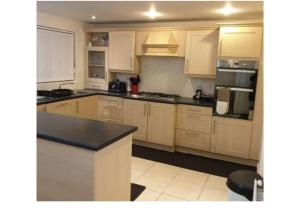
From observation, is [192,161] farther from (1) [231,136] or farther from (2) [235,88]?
(2) [235,88]

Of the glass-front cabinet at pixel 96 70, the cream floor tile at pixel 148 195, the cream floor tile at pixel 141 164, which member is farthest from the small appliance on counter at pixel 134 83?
the cream floor tile at pixel 148 195

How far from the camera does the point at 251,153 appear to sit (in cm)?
355

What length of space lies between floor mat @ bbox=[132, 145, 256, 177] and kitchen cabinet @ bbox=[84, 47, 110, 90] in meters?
1.69

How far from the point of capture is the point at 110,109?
180 inches

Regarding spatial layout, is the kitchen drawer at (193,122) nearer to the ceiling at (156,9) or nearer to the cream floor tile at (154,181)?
the cream floor tile at (154,181)

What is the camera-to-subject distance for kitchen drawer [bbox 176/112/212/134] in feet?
12.4

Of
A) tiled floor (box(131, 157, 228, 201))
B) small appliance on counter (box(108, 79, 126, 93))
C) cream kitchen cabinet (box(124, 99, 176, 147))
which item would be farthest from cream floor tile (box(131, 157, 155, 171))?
small appliance on counter (box(108, 79, 126, 93))

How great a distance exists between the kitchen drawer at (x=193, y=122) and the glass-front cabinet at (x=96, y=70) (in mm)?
1858

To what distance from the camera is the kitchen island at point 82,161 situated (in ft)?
5.54

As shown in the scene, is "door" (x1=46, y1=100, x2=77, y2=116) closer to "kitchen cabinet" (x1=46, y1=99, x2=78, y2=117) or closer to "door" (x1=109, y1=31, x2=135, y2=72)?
"kitchen cabinet" (x1=46, y1=99, x2=78, y2=117)

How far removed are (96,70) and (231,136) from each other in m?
3.10

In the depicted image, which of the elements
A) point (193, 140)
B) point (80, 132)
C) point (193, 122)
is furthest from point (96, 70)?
point (80, 132)
